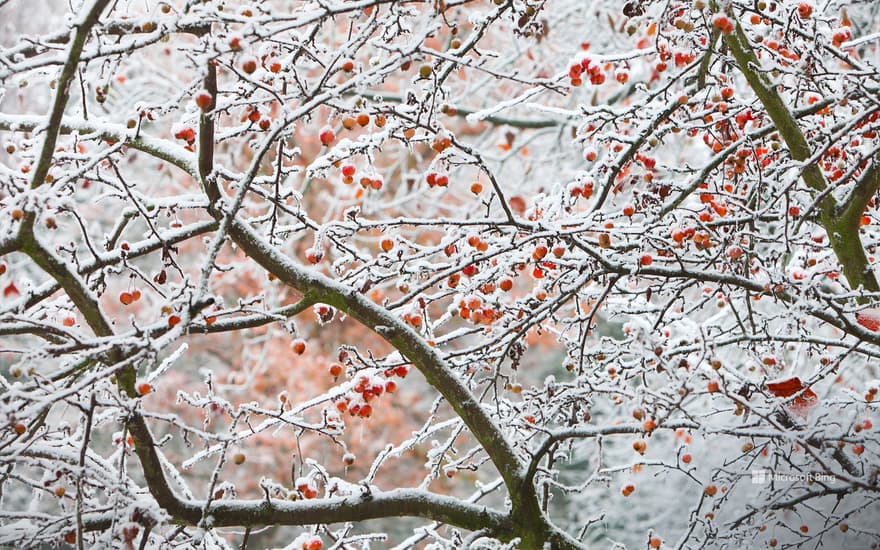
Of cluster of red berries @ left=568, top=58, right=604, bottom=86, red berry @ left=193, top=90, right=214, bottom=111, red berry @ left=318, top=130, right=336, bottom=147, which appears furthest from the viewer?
cluster of red berries @ left=568, top=58, right=604, bottom=86

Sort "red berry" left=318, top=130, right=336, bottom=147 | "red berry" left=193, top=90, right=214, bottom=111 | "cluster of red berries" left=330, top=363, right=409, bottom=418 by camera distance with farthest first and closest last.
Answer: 1. "cluster of red berries" left=330, top=363, right=409, bottom=418
2. "red berry" left=318, top=130, right=336, bottom=147
3. "red berry" left=193, top=90, right=214, bottom=111

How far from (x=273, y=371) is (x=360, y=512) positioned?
543 centimetres

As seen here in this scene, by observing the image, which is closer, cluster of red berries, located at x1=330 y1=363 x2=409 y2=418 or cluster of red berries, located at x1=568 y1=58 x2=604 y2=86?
cluster of red berries, located at x1=568 y1=58 x2=604 y2=86

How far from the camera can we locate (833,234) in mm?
2576

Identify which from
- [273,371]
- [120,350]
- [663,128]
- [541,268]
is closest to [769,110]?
[663,128]

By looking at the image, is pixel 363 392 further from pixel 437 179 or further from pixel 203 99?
pixel 203 99

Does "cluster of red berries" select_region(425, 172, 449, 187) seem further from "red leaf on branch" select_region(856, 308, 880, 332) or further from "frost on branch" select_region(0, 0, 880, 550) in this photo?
"red leaf on branch" select_region(856, 308, 880, 332)

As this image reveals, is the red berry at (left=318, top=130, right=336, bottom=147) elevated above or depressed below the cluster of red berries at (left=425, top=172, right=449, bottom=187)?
above

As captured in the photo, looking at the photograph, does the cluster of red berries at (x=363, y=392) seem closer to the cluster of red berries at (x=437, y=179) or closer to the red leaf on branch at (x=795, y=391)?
the cluster of red berries at (x=437, y=179)

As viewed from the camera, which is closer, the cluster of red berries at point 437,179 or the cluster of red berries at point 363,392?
the cluster of red berries at point 437,179

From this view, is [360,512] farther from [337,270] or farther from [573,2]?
[573,2]

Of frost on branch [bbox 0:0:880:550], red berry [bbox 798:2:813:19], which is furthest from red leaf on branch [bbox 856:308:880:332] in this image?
red berry [bbox 798:2:813:19]

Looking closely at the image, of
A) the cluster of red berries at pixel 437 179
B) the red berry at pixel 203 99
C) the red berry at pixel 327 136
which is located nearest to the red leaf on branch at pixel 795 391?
the cluster of red berries at pixel 437 179

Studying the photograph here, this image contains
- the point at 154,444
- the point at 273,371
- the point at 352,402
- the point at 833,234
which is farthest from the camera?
the point at 273,371
